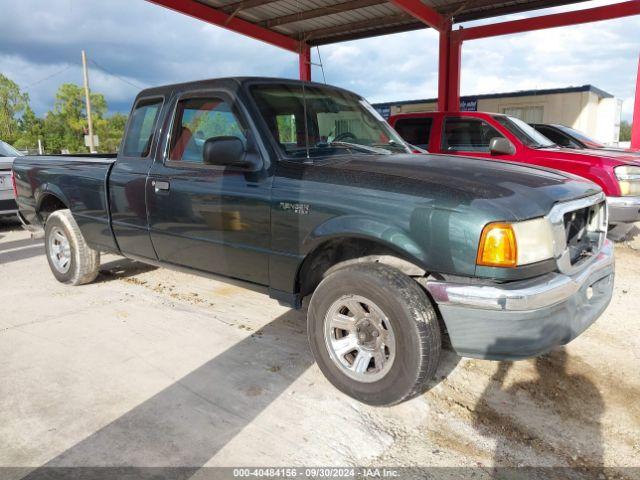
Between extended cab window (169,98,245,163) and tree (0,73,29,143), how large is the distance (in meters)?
48.9

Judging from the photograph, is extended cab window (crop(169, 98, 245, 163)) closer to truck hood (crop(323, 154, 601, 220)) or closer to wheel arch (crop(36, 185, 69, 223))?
truck hood (crop(323, 154, 601, 220))

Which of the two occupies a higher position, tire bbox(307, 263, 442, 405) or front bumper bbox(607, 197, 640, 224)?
front bumper bbox(607, 197, 640, 224)

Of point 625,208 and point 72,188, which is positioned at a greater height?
point 72,188

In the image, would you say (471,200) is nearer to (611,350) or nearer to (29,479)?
(611,350)

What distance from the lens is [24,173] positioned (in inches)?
206

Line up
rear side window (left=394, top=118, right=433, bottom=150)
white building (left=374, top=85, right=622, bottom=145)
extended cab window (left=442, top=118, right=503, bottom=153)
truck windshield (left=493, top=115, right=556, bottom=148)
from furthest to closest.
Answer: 1. white building (left=374, top=85, right=622, bottom=145)
2. rear side window (left=394, top=118, right=433, bottom=150)
3. extended cab window (left=442, top=118, right=503, bottom=153)
4. truck windshield (left=493, top=115, right=556, bottom=148)

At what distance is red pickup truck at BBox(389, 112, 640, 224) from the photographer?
5.95m

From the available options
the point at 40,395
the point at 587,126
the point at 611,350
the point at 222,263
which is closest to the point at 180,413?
the point at 40,395

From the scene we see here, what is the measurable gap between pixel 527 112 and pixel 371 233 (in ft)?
74.4

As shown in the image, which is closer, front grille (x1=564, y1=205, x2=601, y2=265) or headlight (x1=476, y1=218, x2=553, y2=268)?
headlight (x1=476, y1=218, x2=553, y2=268)

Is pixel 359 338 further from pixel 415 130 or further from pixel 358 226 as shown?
pixel 415 130

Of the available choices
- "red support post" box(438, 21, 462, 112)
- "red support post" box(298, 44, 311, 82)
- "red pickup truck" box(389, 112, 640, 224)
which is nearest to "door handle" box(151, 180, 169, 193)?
"red pickup truck" box(389, 112, 640, 224)

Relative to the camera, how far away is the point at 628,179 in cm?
598

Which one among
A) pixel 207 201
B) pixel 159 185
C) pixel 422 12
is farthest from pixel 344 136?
pixel 422 12
